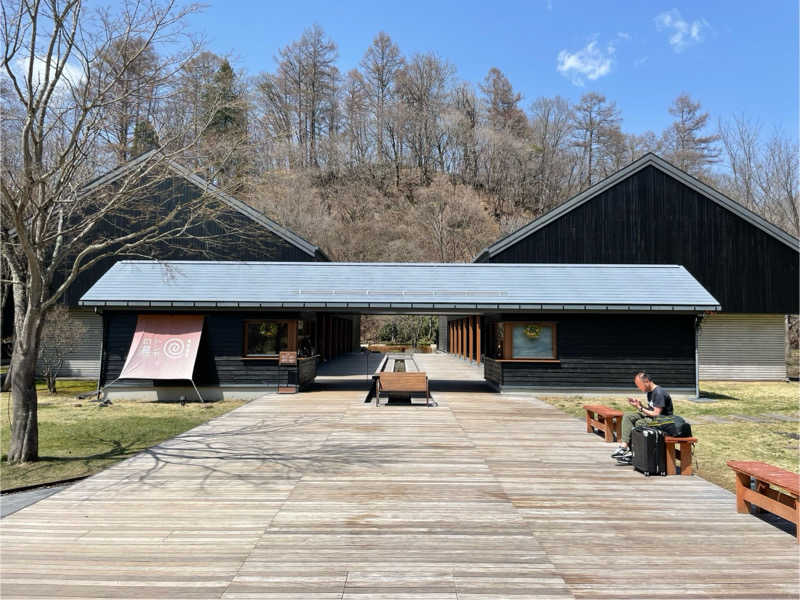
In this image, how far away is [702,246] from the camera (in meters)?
21.1

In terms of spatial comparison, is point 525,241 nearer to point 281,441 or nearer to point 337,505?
point 281,441

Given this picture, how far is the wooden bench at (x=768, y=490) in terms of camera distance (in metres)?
4.84

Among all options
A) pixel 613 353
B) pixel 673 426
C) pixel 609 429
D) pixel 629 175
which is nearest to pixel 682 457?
pixel 673 426

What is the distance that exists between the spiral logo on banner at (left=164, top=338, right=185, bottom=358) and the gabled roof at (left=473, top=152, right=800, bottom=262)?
42.3 feet

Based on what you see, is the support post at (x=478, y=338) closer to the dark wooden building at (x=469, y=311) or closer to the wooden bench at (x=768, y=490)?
the dark wooden building at (x=469, y=311)

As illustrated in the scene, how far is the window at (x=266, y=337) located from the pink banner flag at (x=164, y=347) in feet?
4.76

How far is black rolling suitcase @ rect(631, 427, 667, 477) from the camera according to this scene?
7.02m

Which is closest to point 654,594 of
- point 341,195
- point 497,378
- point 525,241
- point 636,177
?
point 497,378

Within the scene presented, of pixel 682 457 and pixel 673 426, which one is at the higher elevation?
pixel 673 426

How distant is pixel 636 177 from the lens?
21.3 meters

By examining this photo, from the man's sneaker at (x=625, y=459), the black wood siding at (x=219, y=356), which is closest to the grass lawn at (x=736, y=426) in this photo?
the man's sneaker at (x=625, y=459)

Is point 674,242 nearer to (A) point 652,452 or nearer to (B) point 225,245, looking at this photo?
(A) point 652,452

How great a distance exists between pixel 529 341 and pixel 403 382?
4952mm

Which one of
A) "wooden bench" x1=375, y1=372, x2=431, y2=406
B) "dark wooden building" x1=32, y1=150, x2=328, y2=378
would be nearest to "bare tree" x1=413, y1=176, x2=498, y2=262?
"dark wooden building" x1=32, y1=150, x2=328, y2=378
